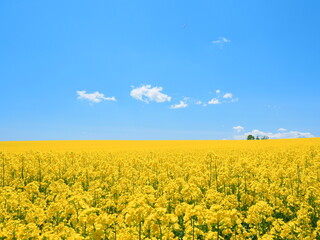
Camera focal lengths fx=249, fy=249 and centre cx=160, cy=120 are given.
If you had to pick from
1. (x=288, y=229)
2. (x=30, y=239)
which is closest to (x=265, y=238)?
(x=288, y=229)

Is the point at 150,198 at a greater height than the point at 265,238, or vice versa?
the point at 150,198

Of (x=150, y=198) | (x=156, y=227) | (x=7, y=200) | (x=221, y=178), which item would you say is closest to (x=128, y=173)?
(x=221, y=178)

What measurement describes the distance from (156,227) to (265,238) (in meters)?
2.47

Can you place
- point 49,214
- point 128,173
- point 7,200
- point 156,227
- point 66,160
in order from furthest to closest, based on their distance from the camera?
A: 1. point 66,160
2. point 128,173
3. point 7,200
4. point 49,214
5. point 156,227

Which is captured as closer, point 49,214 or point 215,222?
point 215,222

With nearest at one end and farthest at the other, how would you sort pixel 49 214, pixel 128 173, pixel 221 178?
pixel 49 214 → pixel 221 178 → pixel 128 173

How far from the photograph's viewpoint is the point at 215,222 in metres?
5.08

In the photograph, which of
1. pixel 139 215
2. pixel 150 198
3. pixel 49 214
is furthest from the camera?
pixel 49 214

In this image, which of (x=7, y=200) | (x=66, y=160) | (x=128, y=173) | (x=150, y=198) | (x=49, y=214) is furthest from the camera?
(x=66, y=160)

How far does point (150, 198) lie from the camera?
633cm

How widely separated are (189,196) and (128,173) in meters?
6.27

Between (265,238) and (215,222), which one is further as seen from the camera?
(265,238)

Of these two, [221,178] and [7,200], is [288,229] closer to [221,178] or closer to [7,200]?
[221,178]

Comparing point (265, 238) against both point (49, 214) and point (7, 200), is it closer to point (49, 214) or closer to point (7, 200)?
point (49, 214)
